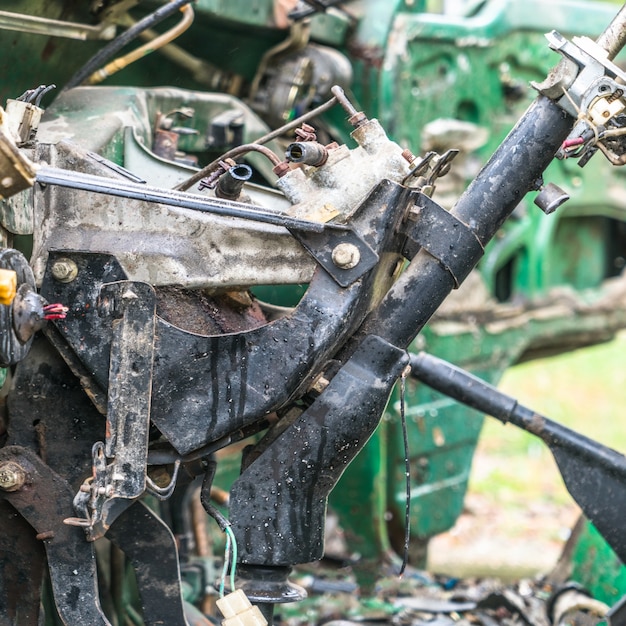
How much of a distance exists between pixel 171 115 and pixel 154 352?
866mm

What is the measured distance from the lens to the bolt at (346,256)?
186 centimetres

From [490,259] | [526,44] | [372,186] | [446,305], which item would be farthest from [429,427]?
[372,186]

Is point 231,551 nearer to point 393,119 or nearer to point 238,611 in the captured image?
point 238,611

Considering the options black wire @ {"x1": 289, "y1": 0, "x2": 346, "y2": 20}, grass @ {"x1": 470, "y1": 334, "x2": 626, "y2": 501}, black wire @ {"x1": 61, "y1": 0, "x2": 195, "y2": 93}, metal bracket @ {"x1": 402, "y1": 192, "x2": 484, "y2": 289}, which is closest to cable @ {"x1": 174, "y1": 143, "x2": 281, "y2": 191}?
metal bracket @ {"x1": 402, "y1": 192, "x2": 484, "y2": 289}

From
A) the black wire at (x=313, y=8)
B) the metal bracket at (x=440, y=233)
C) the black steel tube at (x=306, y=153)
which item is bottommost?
the metal bracket at (x=440, y=233)

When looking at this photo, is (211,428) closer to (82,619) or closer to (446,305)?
(82,619)

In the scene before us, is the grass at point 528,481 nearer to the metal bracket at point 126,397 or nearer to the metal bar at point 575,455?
the metal bar at point 575,455

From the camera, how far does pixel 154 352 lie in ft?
5.93

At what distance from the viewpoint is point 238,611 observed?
182 centimetres

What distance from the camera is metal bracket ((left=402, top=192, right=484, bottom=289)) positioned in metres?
1.94

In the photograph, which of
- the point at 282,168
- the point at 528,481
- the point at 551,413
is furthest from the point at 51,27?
the point at 551,413

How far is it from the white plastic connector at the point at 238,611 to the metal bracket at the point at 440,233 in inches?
27.5

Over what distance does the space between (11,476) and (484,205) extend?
100 centimetres

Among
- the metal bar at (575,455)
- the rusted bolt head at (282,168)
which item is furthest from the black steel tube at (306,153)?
the metal bar at (575,455)
